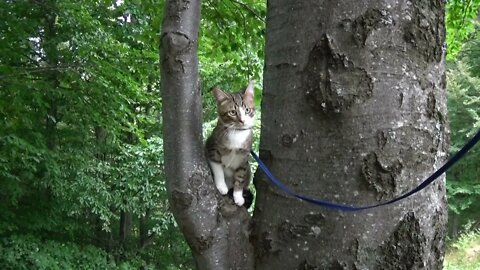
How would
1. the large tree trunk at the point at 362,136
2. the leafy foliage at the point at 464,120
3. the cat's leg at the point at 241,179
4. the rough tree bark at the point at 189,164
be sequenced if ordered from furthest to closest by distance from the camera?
the leafy foliage at the point at 464,120, the cat's leg at the point at 241,179, the rough tree bark at the point at 189,164, the large tree trunk at the point at 362,136

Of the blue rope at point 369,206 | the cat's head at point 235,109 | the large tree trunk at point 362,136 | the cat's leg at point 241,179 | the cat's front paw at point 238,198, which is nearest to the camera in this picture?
the blue rope at point 369,206

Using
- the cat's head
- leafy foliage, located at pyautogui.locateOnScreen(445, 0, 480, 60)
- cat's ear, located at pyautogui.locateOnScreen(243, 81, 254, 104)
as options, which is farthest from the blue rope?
leafy foliage, located at pyautogui.locateOnScreen(445, 0, 480, 60)

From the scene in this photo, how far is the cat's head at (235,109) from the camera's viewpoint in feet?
6.44

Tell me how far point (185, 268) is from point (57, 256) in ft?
11.3

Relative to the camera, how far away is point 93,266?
6184mm

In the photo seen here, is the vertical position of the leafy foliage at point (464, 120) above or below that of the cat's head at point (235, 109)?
above

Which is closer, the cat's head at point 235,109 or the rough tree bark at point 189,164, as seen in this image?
the rough tree bark at point 189,164

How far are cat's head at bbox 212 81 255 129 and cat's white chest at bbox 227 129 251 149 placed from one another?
3cm

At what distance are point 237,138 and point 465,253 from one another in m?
12.7

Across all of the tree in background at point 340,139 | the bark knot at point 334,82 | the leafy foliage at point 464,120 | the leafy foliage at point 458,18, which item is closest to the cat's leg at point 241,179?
the tree in background at point 340,139

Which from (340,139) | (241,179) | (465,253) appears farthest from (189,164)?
(465,253)

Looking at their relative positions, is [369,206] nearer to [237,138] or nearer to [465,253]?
[237,138]

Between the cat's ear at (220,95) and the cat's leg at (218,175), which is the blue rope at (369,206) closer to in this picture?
the cat's leg at (218,175)

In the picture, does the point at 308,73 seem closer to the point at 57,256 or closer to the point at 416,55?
the point at 416,55
